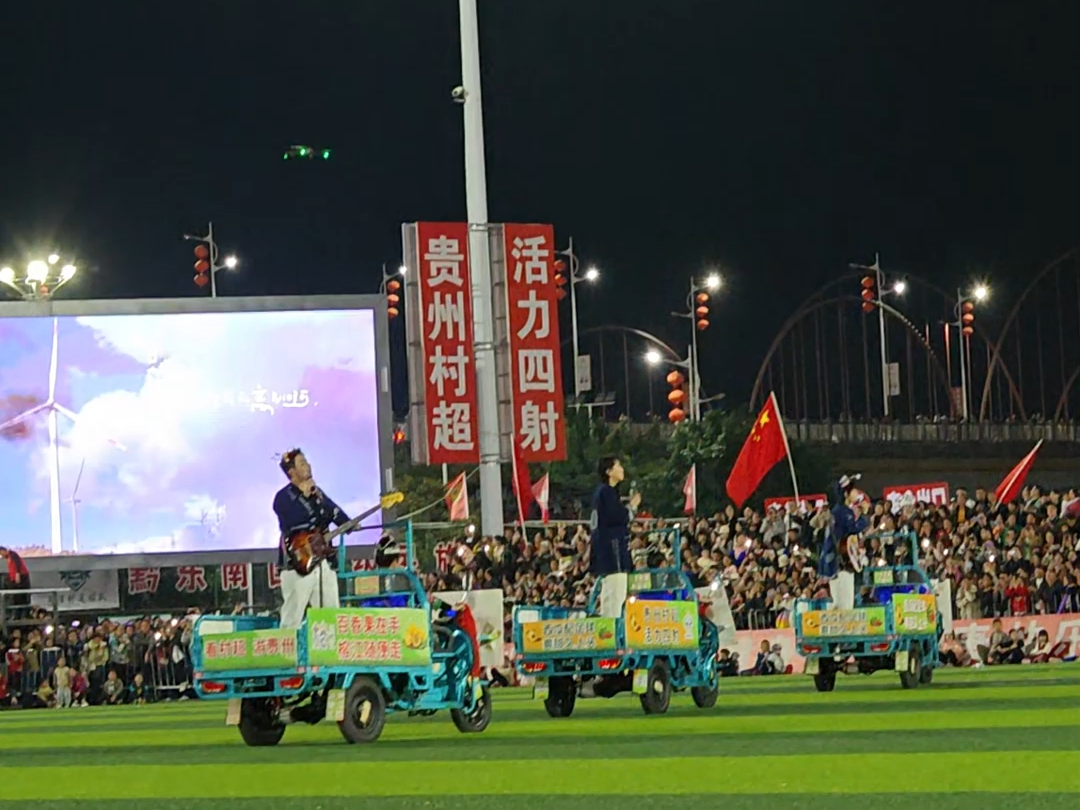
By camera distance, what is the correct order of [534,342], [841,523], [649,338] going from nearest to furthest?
[841,523] < [534,342] < [649,338]

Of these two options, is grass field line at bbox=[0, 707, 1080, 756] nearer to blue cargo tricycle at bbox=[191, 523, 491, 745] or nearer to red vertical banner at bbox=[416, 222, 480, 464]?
blue cargo tricycle at bbox=[191, 523, 491, 745]

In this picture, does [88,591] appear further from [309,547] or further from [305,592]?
[309,547]

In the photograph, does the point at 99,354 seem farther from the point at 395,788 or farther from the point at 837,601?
the point at 395,788

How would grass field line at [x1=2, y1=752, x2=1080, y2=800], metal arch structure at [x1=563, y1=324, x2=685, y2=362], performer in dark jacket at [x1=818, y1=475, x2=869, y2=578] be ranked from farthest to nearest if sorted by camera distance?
metal arch structure at [x1=563, y1=324, x2=685, y2=362] → performer in dark jacket at [x1=818, y1=475, x2=869, y2=578] → grass field line at [x1=2, y1=752, x2=1080, y2=800]

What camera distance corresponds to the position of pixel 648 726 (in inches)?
572

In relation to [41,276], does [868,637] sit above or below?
below

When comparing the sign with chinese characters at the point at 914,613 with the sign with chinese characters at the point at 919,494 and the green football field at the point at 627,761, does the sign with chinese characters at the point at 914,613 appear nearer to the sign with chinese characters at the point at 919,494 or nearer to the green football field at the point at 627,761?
the green football field at the point at 627,761

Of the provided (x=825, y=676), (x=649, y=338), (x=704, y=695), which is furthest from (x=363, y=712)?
(x=649, y=338)

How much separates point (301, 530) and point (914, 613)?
868 centimetres

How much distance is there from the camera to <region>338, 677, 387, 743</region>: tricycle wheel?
13.8 meters

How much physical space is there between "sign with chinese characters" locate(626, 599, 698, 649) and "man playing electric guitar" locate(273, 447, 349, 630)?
10.4 ft

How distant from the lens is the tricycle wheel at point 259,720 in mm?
14406

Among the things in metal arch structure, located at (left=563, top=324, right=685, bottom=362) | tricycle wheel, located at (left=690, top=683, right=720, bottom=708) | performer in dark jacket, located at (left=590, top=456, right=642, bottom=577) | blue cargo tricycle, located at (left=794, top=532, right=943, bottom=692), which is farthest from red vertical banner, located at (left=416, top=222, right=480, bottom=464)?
metal arch structure, located at (left=563, top=324, right=685, bottom=362)

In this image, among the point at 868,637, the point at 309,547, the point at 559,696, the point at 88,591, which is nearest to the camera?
the point at 309,547
